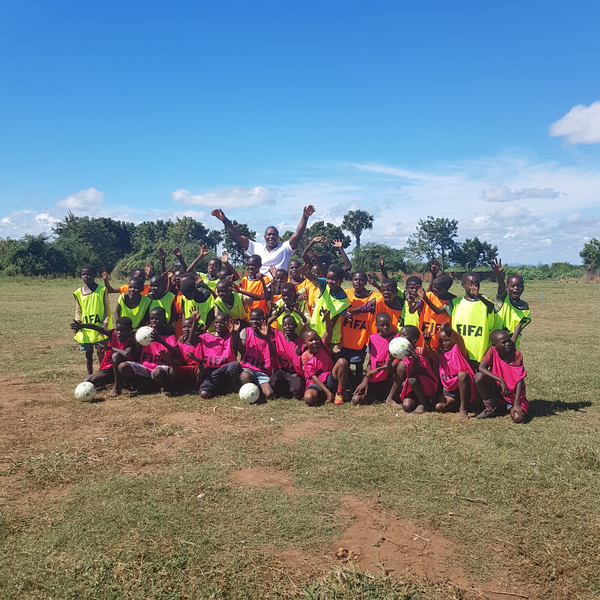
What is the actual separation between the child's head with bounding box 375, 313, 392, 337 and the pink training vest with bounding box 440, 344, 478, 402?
791 millimetres

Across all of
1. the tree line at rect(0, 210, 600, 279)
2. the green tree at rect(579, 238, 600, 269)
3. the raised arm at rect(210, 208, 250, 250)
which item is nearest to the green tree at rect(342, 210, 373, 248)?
the tree line at rect(0, 210, 600, 279)

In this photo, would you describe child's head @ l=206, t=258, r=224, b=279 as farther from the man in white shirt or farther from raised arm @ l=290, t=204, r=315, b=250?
raised arm @ l=290, t=204, r=315, b=250

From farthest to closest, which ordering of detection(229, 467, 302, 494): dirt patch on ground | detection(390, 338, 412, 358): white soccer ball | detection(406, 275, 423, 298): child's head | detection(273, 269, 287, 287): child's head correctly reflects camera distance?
detection(273, 269, 287, 287): child's head → detection(406, 275, 423, 298): child's head → detection(390, 338, 412, 358): white soccer ball → detection(229, 467, 302, 494): dirt patch on ground

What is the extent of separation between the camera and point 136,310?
7484mm

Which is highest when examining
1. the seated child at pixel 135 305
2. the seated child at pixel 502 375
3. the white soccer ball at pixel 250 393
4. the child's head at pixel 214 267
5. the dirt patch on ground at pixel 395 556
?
the child's head at pixel 214 267

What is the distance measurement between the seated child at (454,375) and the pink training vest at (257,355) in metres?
2.30

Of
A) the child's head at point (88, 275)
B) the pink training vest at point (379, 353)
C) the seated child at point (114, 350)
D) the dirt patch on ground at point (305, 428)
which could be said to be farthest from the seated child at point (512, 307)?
the child's head at point (88, 275)

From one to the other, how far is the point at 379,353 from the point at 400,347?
0.66 metres

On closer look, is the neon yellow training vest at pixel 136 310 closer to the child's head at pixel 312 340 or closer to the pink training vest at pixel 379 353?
the child's head at pixel 312 340

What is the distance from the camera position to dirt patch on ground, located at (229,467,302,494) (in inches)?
172

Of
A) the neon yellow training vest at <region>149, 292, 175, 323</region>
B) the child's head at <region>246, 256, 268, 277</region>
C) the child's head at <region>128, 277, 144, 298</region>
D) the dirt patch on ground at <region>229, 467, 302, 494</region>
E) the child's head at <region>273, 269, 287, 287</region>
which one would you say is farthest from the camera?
the child's head at <region>246, 256, 268, 277</region>

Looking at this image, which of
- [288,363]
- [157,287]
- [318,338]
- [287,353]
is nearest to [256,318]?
[287,353]

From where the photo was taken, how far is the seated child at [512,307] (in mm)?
6277

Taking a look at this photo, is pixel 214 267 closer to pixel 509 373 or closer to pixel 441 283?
pixel 441 283
